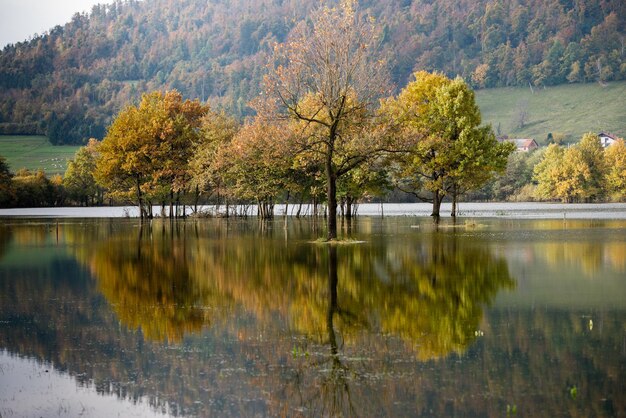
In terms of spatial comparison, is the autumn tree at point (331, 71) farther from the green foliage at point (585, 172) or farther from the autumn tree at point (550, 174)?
the autumn tree at point (550, 174)

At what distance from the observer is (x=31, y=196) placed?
458ft

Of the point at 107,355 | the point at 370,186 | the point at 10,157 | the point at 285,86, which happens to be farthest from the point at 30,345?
the point at 10,157

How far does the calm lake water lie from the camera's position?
12.0m

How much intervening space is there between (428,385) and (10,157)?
200646 millimetres

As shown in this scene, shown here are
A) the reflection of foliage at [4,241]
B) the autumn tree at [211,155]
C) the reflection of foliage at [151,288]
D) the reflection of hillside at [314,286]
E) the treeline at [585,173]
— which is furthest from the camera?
the treeline at [585,173]

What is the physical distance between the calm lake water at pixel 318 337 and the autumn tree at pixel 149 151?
4806 centimetres

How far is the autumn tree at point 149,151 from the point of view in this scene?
81.0 metres

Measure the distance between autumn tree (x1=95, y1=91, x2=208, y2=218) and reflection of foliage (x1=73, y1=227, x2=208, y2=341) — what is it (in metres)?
37.9

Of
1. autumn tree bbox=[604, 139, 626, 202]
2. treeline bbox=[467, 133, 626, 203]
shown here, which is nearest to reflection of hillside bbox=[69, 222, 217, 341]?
treeline bbox=[467, 133, 626, 203]

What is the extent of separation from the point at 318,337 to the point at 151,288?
10.3m

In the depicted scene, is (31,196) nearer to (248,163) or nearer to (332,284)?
(248,163)

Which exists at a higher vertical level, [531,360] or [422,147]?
[422,147]

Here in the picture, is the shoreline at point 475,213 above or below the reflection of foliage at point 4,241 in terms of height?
below

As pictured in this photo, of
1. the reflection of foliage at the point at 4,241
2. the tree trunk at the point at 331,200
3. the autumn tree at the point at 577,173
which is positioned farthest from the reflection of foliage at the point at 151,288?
the autumn tree at the point at 577,173
